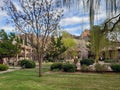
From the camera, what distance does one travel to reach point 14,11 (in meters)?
21.9

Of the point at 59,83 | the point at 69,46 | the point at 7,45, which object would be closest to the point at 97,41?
the point at 59,83

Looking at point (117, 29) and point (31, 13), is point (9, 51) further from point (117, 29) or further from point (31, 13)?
point (117, 29)

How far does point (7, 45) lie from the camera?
42.8m

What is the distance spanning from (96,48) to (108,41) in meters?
0.19

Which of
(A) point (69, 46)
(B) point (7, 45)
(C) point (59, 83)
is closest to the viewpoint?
(C) point (59, 83)

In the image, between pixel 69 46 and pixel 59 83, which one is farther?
pixel 69 46

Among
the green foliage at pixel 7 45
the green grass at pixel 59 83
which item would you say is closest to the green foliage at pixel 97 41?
the green grass at pixel 59 83

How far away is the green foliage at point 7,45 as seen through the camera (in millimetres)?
42781

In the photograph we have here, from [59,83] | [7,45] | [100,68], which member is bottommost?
[59,83]

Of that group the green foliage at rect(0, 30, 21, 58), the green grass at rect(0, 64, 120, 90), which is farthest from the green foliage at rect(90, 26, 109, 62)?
the green foliage at rect(0, 30, 21, 58)

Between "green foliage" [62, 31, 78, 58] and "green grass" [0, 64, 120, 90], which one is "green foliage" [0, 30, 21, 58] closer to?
"green foliage" [62, 31, 78, 58]

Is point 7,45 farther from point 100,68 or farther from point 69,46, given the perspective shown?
point 69,46

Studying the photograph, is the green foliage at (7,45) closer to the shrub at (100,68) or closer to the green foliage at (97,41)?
the shrub at (100,68)

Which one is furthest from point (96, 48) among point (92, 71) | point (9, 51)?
point (9, 51)
